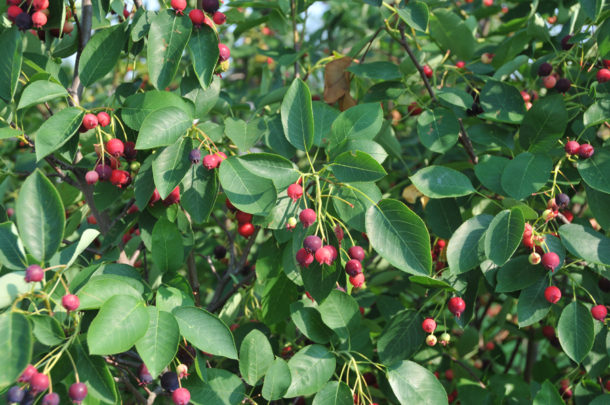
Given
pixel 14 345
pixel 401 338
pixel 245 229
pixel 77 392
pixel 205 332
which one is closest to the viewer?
pixel 14 345

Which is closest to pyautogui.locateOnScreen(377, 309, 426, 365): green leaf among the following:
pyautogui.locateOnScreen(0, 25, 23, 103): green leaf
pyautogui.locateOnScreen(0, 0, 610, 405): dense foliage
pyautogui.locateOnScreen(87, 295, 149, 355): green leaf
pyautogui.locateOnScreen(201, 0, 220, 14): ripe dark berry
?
pyautogui.locateOnScreen(0, 0, 610, 405): dense foliage

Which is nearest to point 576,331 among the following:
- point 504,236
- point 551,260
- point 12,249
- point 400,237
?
point 551,260

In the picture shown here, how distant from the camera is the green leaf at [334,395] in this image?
4.63ft

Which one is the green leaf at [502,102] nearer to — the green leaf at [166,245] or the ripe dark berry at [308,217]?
the ripe dark berry at [308,217]

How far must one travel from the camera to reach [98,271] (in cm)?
141

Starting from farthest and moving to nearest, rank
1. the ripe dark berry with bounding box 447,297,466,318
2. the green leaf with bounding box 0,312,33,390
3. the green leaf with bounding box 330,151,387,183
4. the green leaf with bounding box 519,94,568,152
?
the green leaf with bounding box 519,94,568,152 → the ripe dark berry with bounding box 447,297,466,318 → the green leaf with bounding box 330,151,387,183 → the green leaf with bounding box 0,312,33,390

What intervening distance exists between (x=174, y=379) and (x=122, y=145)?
64 cm

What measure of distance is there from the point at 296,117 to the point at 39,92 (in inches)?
25.4

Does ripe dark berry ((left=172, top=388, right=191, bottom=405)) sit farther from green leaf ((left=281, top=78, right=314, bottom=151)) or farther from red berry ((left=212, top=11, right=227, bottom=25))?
red berry ((left=212, top=11, right=227, bottom=25))

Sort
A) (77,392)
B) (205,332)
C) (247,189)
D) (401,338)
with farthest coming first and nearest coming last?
(401,338), (247,189), (205,332), (77,392)

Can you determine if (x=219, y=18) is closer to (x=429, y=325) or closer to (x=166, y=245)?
(x=166, y=245)

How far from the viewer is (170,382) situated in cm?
140

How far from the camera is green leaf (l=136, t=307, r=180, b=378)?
1.20 metres

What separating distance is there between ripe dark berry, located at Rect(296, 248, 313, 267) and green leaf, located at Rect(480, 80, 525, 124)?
2.57 ft
